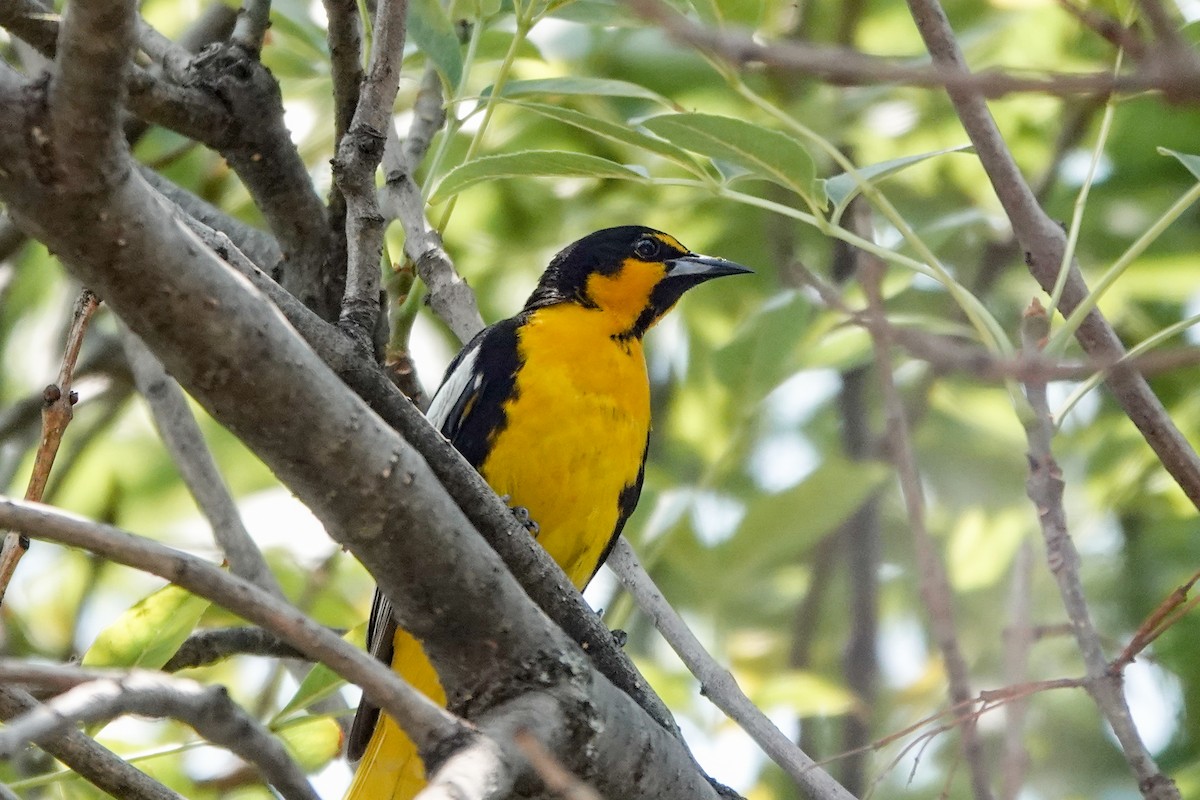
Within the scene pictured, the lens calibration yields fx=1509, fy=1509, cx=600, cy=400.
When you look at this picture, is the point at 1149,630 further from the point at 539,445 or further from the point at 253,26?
the point at 539,445

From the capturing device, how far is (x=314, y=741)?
3658 millimetres

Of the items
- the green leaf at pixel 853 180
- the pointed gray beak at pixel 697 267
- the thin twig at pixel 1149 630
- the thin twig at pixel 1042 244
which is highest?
the pointed gray beak at pixel 697 267

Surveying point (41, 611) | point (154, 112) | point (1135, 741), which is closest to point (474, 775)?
point (1135, 741)

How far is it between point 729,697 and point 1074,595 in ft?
3.96

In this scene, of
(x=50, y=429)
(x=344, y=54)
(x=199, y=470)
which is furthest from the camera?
(x=199, y=470)

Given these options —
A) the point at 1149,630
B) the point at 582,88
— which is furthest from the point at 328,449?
the point at 582,88

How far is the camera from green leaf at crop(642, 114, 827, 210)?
9.82ft

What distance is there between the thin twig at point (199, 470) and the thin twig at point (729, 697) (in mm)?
1144

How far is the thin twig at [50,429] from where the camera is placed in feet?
7.44

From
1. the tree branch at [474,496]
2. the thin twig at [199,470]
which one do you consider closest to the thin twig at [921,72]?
the tree branch at [474,496]

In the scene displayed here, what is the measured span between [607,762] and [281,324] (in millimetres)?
1084

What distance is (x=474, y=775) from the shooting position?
198cm

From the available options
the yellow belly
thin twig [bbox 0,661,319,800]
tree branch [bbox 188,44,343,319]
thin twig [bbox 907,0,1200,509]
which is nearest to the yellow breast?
the yellow belly

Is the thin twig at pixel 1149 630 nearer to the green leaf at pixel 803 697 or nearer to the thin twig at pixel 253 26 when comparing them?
the green leaf at pixel 803 697
